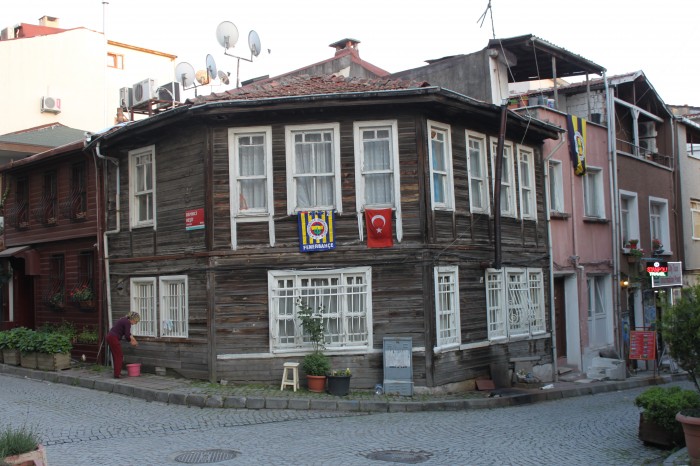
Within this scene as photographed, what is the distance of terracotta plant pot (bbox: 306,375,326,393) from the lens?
1412 cm

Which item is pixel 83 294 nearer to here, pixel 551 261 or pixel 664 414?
pixel 551 261

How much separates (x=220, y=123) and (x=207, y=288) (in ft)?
10.8

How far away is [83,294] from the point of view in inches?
734

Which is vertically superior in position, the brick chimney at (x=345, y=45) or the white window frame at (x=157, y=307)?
the brick chimney at (x=345, y=45)

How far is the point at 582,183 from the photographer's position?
21.8m

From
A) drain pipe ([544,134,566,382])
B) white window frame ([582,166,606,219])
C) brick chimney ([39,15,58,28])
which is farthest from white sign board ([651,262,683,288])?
brick chimney ([39,15,58,28])

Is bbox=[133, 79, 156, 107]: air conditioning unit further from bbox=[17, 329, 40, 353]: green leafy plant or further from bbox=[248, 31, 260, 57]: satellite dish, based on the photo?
bbox=[17, 329, 40, 353]: green leafy plant

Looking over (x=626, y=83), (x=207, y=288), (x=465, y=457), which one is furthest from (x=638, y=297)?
(x=465, y=457)

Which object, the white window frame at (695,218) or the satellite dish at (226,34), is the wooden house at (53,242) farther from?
the white window frame at (695,218)

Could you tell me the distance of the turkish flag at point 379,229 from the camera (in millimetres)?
14797

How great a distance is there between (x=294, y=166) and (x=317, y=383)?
14.0ft

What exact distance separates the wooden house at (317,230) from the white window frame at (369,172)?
22mm

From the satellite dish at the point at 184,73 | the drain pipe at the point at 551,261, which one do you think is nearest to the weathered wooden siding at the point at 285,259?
the drain pipe at the point at 551,261

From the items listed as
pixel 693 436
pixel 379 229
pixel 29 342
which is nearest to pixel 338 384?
pixel 379 229
